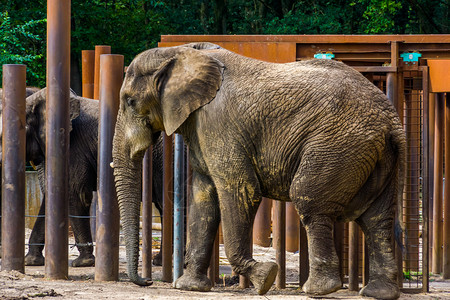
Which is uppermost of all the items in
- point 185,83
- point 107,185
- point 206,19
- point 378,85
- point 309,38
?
point 206,19

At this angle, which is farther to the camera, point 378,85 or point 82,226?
point 82,226

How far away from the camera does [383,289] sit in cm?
814

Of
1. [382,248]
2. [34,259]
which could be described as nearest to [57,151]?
[34,259]

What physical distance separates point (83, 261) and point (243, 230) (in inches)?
138

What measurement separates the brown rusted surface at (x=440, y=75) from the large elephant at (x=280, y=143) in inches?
79.7

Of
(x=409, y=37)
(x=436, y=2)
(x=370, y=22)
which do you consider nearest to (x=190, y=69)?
(x=409, y=37)

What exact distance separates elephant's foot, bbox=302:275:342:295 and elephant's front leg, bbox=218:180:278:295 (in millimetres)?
386

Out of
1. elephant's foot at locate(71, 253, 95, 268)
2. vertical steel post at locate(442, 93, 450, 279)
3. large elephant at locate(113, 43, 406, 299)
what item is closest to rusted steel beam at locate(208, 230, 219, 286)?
large elephant at locate(113, 43, 406, 299)

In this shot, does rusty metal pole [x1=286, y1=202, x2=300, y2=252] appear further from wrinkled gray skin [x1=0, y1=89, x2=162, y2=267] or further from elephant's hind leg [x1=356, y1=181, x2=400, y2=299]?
elephant's hind leg [x1=356, y1=181, x2=400, y2=299]

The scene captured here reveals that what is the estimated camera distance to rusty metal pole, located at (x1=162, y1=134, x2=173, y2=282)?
966 centimetres

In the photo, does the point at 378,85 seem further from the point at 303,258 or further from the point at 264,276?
the point at 264,276

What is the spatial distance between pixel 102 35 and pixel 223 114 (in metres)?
→ 16.1

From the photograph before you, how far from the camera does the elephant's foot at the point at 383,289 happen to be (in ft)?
26.7

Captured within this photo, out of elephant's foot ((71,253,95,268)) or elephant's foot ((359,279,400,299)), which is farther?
elephant's foot ((71,253,95,268))
